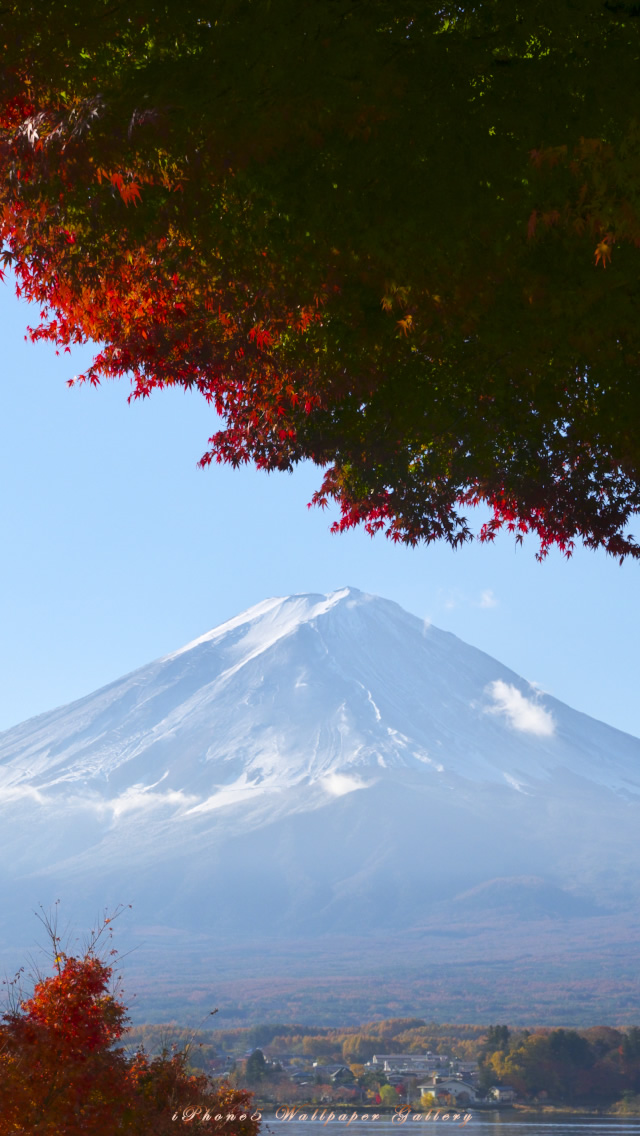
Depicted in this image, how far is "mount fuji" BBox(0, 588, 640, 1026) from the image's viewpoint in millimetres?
162750

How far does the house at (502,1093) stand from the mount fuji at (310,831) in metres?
115

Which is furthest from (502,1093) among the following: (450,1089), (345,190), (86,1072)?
(345,190)

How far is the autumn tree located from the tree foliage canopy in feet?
12.1

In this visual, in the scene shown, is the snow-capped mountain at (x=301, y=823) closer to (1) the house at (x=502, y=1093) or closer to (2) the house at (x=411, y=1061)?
(2) the house at (x=411, y=1061)

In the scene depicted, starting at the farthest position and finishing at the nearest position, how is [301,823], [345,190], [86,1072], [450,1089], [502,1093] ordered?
[301,823]
[502,1093]
[450,1089]
[86,1072]
[345,190]

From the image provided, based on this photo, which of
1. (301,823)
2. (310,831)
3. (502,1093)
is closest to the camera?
(502,1093)

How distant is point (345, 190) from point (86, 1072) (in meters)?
5.10

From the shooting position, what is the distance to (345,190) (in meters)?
3.53

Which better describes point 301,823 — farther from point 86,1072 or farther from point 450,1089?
point 86,1072

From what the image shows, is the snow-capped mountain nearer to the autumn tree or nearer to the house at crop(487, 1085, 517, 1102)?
the house at crop(487, 1085, 517, 1102)

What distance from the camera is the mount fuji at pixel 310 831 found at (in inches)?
6407

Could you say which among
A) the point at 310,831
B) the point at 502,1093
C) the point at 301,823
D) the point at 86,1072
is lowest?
the point at 502,1093

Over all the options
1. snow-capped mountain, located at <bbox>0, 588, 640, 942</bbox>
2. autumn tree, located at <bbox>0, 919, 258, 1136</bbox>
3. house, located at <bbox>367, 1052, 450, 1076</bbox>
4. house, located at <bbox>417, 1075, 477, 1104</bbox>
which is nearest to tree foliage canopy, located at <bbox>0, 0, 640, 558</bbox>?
autumn tree, located at <bbox>0, 919, 258, 1136</bbox>

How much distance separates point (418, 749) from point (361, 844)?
23.4 meters
